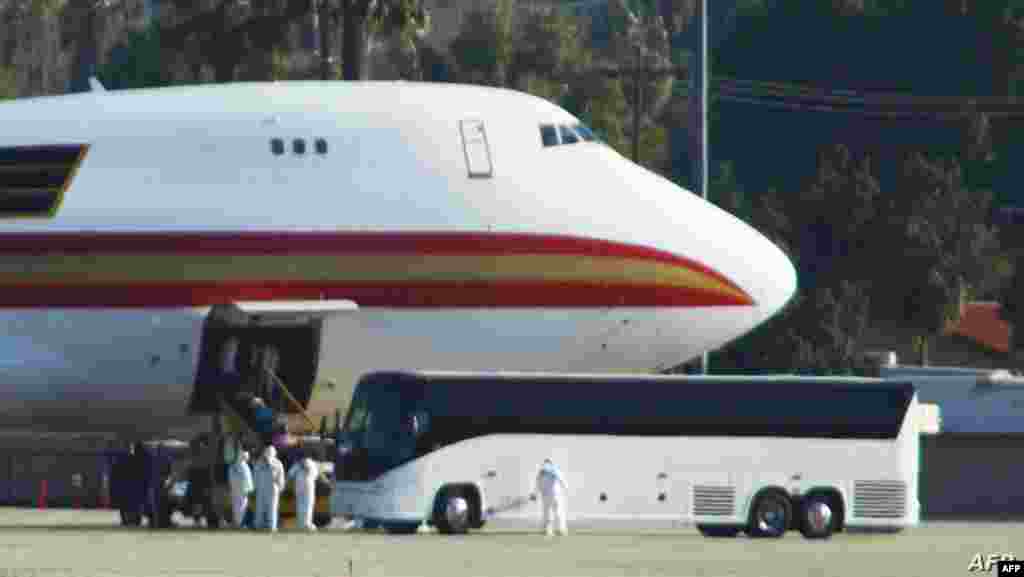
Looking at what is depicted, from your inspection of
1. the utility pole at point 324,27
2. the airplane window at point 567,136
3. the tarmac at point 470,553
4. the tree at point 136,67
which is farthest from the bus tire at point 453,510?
the tree at point 136,67

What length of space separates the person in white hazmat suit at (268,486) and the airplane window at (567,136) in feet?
27.2

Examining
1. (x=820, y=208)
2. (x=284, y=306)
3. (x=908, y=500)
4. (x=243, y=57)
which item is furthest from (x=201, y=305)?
(x=820, y=208)

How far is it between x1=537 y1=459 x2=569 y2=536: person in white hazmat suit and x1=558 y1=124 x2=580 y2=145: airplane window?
7704 mm

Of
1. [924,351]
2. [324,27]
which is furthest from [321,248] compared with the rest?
[924,351]

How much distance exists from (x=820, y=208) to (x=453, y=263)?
5936 centimetres

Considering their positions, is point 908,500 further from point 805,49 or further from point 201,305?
point 805,49

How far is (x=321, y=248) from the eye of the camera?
5094 centimetres

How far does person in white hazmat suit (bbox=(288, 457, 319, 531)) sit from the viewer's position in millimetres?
48938

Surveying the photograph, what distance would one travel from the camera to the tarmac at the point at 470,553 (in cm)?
3769

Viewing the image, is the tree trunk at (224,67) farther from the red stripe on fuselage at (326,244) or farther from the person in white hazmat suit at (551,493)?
the person in white hazmat suit at (551,493)

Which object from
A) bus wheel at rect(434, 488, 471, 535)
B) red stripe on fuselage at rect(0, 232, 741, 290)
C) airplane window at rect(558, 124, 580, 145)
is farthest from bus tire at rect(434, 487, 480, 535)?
airplane window at rect(558, 124, 580, 145)

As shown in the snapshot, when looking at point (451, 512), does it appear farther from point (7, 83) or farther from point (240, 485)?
point (7, 83)

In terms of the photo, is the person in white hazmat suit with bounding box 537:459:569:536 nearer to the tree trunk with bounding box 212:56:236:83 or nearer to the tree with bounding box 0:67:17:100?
the tree trunk with bounding box 212:56:236:83

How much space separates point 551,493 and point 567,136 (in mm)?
8518
